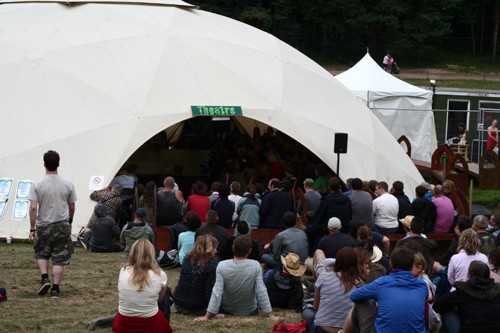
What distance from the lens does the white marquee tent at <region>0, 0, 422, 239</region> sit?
1986 cm

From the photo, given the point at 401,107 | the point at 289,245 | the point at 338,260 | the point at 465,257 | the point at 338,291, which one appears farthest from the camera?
the point at 401,107

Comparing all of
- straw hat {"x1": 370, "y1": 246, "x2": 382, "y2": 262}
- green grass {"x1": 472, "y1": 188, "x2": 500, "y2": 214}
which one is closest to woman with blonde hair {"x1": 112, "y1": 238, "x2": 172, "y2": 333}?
straw hat {"x1": 370, "y1": 246, "x2": 382, "y2": 262}

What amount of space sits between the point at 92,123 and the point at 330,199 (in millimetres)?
5352

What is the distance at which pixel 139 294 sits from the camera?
9930mm

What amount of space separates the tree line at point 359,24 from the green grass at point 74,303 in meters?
43.7

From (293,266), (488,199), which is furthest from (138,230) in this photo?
(488,199)

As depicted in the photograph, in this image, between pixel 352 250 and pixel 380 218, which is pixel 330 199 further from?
pixel 352 250

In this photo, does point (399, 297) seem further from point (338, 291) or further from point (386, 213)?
point (386, 213)

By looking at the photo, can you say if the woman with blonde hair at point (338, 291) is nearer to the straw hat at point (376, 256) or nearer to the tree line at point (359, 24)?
the straw hat at point (376, 256)

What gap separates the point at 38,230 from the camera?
43.0 ft

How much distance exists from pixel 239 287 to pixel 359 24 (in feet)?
162

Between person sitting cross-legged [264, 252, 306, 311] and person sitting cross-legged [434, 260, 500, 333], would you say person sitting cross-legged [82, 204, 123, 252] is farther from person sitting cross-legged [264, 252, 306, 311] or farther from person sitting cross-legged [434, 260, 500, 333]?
person sitting cross-legged [434, 260, 500, 333]

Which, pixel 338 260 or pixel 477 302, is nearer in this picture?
pixel 477 302

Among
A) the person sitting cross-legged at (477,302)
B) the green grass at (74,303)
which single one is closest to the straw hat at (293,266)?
the green grass at (74,303)
